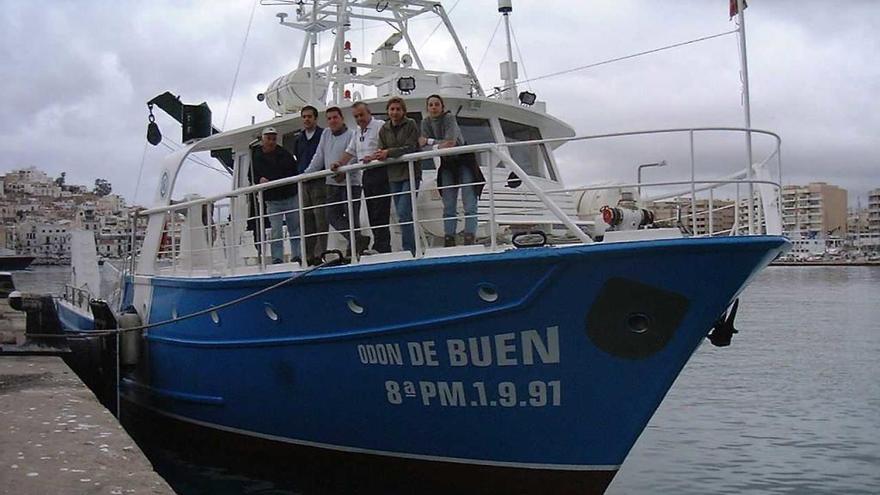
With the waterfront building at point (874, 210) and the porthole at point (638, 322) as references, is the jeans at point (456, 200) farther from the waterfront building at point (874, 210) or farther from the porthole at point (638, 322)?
the waterfront building at point (874, 210)

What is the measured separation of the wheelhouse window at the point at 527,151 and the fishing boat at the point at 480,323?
0.11ft

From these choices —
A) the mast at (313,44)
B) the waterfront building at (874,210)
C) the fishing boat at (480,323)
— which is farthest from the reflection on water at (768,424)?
the waterfront building at (874,210)

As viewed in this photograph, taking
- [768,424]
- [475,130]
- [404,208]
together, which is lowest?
[768,424]

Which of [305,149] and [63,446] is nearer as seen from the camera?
[63,446]

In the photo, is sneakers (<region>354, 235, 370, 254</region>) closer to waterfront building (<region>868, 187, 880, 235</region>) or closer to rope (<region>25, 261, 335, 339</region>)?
rope (<region>25, 261, 335, 339</region>)

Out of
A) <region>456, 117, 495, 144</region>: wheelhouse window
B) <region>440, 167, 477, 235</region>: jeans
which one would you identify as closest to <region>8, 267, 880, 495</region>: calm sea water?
<region>440, 167, 477, 235</region>: jeans

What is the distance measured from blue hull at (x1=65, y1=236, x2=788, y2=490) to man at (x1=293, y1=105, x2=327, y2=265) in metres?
0.50

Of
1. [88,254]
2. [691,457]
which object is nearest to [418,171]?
[691,457]

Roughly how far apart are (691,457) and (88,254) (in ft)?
35.5

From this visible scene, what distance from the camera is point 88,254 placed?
51.5 feet

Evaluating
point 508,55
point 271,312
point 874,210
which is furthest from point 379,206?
point 874,210

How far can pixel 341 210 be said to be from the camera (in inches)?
306

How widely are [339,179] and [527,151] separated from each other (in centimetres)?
247

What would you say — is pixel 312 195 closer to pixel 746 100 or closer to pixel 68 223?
pixel 746 100
